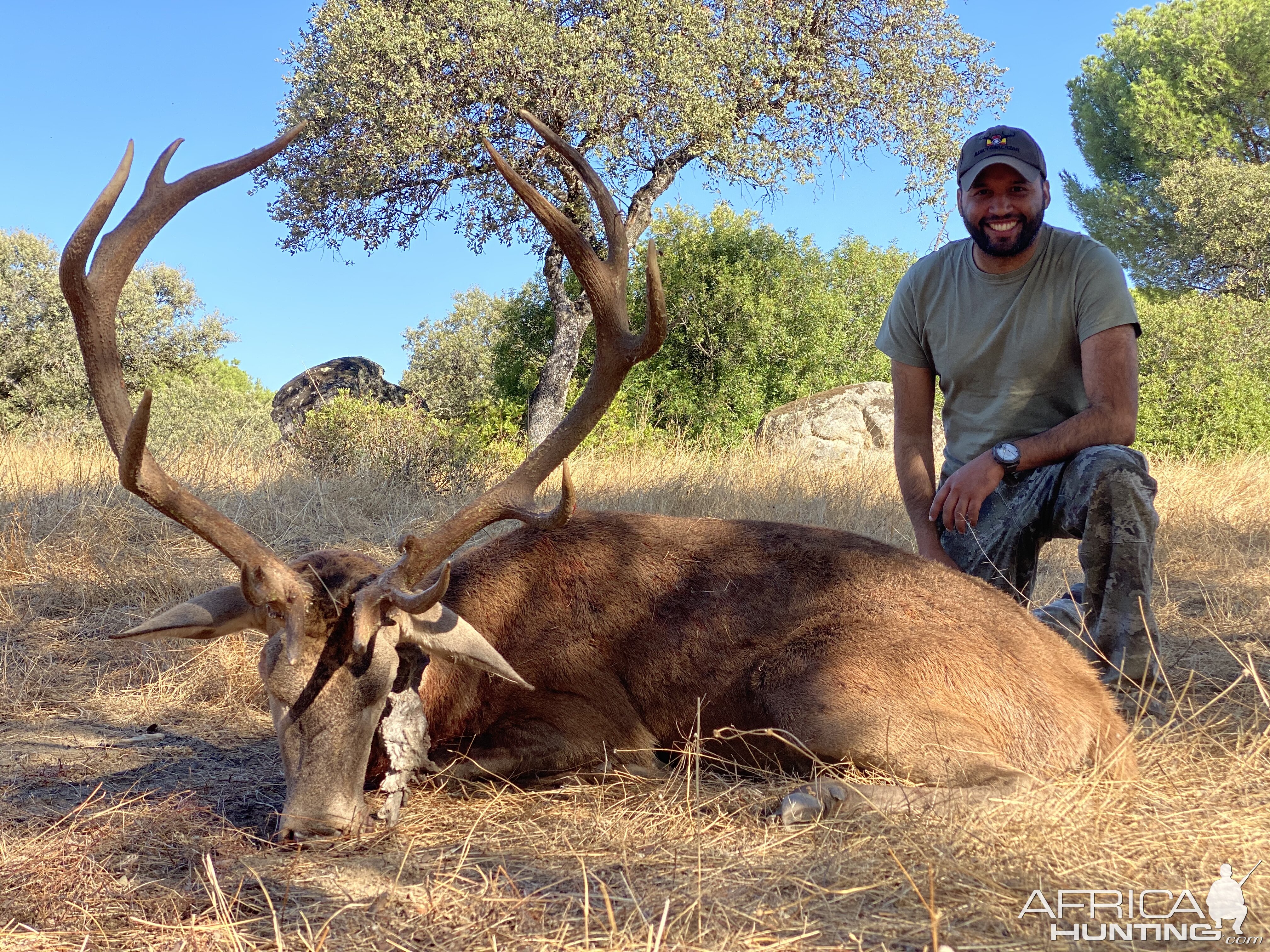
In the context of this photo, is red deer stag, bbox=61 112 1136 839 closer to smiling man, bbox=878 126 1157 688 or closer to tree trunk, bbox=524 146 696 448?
smiling man, bbox=878 126 1157 688

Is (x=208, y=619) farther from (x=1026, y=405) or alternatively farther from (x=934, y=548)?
(x=1026, y=405)

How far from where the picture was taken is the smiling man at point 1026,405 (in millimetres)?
4871

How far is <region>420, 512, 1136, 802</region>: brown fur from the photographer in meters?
3.57

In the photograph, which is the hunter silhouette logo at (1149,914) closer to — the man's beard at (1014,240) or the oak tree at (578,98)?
the man's beard at (1014,240)

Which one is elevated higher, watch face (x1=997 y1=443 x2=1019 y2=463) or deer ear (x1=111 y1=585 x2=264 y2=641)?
watch face (x1=997 y1=443 x2=1019 y2=463)

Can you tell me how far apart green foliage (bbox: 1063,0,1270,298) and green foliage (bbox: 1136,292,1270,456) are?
37.8 ft

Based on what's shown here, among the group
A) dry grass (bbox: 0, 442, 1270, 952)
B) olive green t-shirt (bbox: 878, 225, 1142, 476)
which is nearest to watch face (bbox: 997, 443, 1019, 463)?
olive green t-shirt (bbox: 878, 225, 1142, 476)

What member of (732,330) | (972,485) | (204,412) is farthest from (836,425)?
(204,412)

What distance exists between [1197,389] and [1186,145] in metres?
16.6

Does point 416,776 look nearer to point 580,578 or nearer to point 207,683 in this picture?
point 580,578

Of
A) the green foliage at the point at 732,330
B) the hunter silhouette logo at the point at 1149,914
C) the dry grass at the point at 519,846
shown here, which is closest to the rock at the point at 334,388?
the green foliage at the point at 732,330

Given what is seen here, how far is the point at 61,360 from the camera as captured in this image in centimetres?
2402

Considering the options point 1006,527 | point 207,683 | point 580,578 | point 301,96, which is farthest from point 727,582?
point 301,96

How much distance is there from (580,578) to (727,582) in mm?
624
